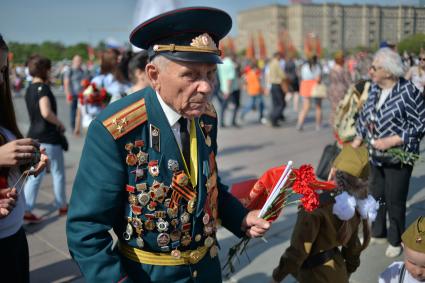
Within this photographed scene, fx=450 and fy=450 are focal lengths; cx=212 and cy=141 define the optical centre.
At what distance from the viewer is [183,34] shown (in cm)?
186

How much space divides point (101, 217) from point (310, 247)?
1.37 metres

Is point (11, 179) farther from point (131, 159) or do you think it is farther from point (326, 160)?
point (326, 160)

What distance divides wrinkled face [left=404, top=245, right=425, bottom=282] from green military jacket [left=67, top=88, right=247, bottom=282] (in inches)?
41.8

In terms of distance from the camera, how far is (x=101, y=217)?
179 cm

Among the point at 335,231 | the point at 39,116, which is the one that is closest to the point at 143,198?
the point at 335,231

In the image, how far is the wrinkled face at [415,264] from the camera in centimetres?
228

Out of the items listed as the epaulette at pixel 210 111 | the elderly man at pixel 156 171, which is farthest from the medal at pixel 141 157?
the epaulette at pixel 210 111

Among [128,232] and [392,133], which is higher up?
[128,232]

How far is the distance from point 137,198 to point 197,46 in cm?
67

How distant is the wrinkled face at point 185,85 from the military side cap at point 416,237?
1.32 metres

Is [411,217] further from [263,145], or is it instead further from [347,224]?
[263,145]

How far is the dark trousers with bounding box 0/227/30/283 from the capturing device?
2.43 m

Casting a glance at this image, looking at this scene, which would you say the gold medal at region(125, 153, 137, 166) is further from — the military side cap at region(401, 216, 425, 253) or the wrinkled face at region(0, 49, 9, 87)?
the military side cap at region(401, 216, 425, 253)

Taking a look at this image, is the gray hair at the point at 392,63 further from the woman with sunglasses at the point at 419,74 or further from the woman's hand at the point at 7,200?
the woman's hand at the point at 7,200
